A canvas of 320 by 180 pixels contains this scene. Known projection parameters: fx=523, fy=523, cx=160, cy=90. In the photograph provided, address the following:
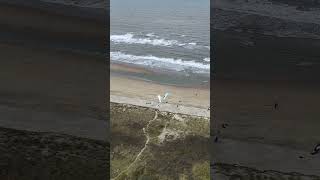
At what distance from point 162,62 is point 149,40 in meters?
0.95

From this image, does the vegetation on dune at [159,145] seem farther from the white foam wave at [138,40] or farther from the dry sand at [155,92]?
the white foam wave at [138,40]

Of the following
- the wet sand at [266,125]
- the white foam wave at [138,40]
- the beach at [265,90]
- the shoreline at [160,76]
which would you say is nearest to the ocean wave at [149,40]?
the white foam wave at [138,40]

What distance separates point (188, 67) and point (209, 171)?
364 centimetres

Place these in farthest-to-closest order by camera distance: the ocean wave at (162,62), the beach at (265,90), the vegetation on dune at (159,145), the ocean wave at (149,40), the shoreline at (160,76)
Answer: the ocean wave at (149,40)
the ocean wave at (162,62)
the shoreline at (160,76)
the beach at (265,90)
the vegetation on dune at (159,145)

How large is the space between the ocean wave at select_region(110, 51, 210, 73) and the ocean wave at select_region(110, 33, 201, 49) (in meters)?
0.42

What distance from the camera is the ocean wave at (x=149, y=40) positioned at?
25.2 ft

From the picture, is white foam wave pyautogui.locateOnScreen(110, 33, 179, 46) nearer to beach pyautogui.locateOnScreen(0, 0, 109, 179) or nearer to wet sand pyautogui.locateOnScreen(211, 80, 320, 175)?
beach pyautogui.locateOnScreen(0, 0, 109, 179)

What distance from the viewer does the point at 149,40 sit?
800 cm

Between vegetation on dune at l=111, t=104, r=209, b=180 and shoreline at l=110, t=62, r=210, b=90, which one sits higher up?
vegetation on dune at l=111, t=104, r=209, b=180

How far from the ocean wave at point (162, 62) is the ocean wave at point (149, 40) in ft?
1.37

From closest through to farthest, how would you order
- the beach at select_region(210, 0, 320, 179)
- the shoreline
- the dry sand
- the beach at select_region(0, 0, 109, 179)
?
the beach at select_region(0, 0, 109, 179), the beach at select_region(210, 0, 320, 179), the dry sand, the shoreline

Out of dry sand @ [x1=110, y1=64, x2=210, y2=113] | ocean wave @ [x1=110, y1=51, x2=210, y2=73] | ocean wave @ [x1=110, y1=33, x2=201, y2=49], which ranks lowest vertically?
dry sand @ [x1=110, y1=64, x2=210, y2=113]

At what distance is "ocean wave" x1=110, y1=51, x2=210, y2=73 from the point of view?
6.87 meters

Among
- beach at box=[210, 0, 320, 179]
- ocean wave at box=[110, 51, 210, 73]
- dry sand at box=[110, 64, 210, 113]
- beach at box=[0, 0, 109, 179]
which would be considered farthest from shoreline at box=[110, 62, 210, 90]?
beach at box=[0, 0, 109, 179]
